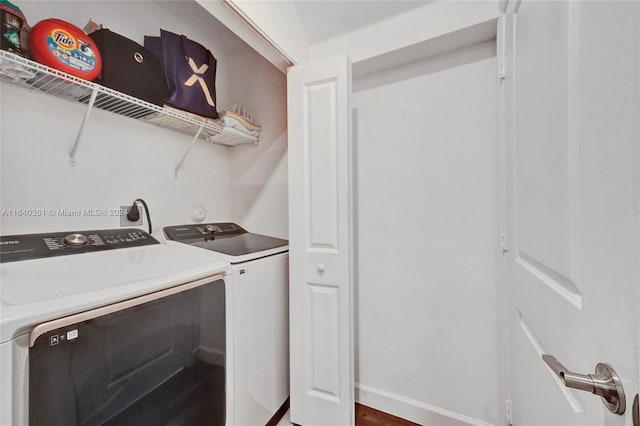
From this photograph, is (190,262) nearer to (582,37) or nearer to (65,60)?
(65,60)

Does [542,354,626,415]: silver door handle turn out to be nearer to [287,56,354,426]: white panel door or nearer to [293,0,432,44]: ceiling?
[287,56,354,426]: white panel door

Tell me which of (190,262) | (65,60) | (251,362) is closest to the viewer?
(65,60)

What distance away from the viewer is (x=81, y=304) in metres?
0.69

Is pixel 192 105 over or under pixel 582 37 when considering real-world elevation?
over

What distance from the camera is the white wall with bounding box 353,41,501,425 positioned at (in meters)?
1.39

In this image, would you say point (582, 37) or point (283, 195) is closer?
point (582, 37)

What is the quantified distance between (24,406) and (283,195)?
5.01 ft

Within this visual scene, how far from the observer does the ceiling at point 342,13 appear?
1413mm

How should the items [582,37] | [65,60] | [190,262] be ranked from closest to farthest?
[582,37] < [65,60] < [190,262]

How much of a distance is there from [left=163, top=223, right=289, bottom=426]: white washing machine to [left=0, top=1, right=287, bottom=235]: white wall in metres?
0.32

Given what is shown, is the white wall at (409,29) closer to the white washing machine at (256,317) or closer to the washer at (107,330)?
the white washing machine at (256,317)

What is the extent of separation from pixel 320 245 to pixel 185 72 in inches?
51.5

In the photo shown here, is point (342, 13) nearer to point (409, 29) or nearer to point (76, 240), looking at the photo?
point (409, 29)

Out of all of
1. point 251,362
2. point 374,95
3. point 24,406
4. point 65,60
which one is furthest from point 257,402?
point 374,95
